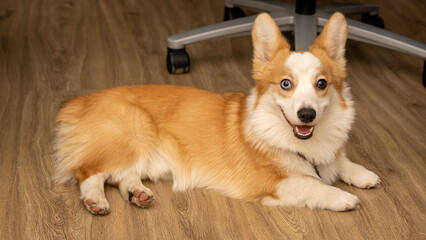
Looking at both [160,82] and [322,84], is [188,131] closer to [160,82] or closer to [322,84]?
[322,84]

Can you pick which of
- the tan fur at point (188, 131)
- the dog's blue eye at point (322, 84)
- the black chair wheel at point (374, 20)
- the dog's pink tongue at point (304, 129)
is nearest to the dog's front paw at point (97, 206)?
the tan fur at point (188, 131)

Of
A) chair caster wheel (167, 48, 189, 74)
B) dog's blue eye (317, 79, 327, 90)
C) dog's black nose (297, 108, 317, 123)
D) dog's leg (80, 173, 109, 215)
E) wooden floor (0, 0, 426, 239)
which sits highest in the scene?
dog's blue eye (317, 79, 327, 90)

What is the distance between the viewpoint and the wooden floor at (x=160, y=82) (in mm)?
1753

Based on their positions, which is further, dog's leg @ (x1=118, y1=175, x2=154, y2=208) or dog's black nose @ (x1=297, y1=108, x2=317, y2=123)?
dog's leg @ (x1=118, y1=175, x2=154, y2=208)

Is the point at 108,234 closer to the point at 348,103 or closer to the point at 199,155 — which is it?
the point at 199,155

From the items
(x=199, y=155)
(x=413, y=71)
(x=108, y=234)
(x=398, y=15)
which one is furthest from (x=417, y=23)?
(x=108, y=234)

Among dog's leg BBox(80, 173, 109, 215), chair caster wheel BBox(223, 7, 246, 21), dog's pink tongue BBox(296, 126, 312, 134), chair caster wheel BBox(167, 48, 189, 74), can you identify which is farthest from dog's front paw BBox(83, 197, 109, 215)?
chair caster wheel BBox(223, 7, 246, 21)

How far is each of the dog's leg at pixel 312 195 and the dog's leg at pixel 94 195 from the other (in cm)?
58

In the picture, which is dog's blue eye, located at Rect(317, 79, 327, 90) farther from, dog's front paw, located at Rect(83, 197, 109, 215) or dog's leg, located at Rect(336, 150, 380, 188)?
dog's front paw, located at Rect(83, 197, 109, 215)

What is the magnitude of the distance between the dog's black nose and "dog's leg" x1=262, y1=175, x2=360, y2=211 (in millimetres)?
252

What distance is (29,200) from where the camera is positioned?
187cm

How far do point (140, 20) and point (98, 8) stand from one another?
43cm

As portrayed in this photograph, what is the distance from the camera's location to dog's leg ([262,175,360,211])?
1782 mm

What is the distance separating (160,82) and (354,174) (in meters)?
1.26
